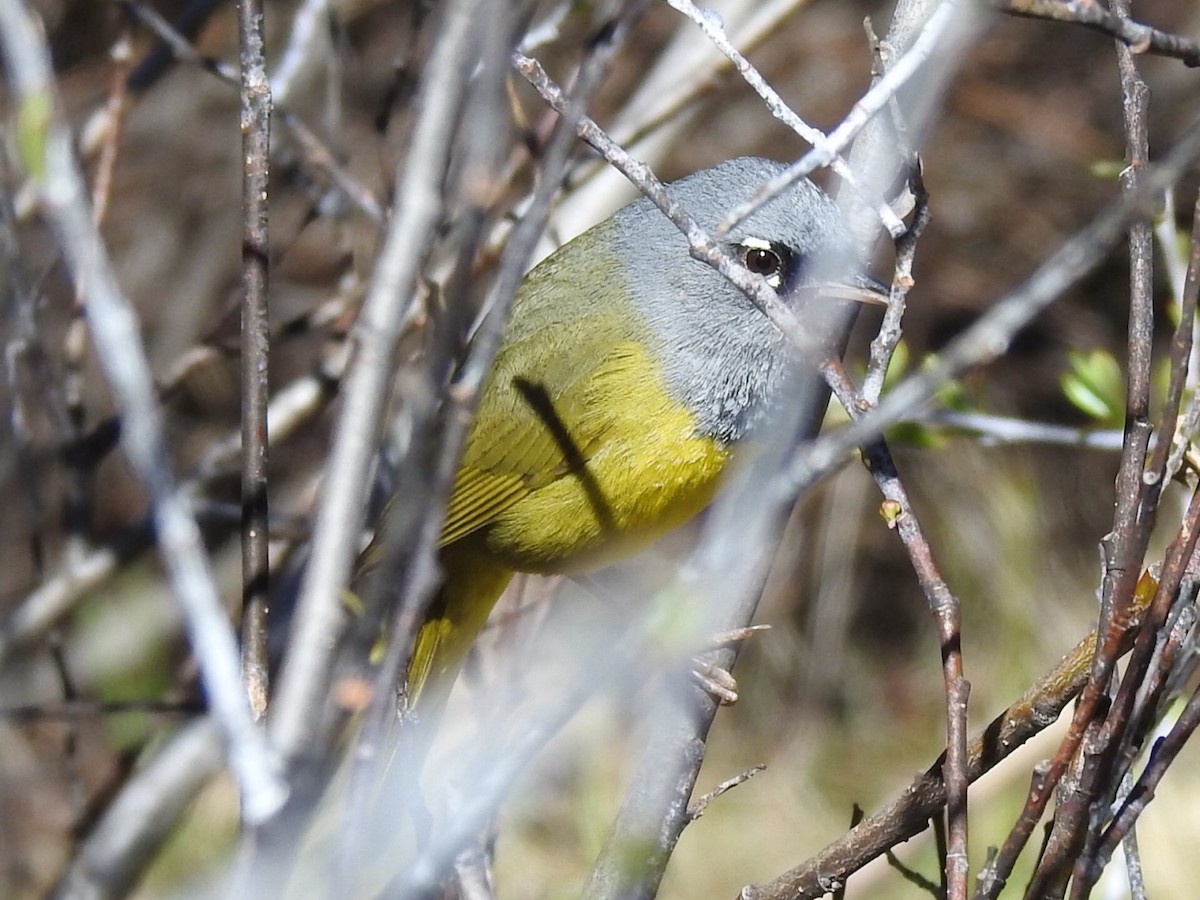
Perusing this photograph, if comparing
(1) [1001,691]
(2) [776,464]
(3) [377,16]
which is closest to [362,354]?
(2) [776,464]

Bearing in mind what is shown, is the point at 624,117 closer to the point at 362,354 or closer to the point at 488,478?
the point at 488,478

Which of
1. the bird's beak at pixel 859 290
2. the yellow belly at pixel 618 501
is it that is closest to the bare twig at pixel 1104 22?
the bird's beak at pixel 859 290

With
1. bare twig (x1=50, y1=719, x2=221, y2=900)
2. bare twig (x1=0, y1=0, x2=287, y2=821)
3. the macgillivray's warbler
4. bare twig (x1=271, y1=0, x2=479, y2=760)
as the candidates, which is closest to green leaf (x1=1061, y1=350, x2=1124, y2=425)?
the macgillivray's warbler

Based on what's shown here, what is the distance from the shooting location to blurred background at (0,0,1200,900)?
541 cm

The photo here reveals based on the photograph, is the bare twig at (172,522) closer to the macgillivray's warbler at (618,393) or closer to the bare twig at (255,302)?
the bare twig at (255,302)

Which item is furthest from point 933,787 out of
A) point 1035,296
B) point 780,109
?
point 780,109

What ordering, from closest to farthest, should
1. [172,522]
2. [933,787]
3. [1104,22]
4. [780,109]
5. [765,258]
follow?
[172,522] < [1104,22] < [933,787] < [780,109] < [765,258]

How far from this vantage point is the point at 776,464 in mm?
1772

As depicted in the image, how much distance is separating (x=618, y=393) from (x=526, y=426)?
266 mm

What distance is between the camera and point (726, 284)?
3.40m

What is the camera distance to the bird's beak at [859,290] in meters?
2.94

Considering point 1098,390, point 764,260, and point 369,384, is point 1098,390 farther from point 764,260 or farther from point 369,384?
point 369,384

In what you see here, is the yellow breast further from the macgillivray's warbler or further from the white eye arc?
the white eye arc

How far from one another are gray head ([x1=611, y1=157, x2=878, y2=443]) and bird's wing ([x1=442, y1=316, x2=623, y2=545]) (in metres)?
0.16
